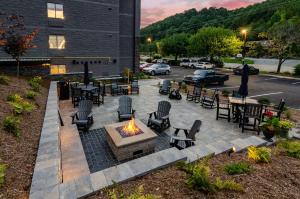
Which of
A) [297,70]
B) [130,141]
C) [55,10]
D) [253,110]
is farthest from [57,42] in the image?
[297,70]

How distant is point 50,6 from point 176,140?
23.3 meters

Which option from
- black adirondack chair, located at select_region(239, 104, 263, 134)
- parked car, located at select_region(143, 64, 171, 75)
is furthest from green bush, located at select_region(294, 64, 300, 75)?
black adirondack chair, located at select_region(239, 104, 263, 134)

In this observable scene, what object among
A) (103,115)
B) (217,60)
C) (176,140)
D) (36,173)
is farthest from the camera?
(217,60)

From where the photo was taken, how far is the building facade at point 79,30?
2268 centimetres

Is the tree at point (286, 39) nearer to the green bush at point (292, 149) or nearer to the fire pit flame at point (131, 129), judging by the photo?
the green bush at point (292, 149)

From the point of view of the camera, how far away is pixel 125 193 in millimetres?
4074

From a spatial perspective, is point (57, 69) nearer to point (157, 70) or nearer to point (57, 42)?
point (57, 42)

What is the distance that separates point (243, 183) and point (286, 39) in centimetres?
3861

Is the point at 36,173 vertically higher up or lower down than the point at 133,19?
lower down

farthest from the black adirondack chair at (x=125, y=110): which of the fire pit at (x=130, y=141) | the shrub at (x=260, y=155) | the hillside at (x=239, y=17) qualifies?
the hillside at (x=239, y=17)

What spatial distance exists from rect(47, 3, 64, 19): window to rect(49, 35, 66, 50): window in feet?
7.30

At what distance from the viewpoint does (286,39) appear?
34625mm

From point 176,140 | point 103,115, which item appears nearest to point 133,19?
point 103,115

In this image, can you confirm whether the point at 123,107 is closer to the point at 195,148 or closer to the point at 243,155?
the point at 195,148
